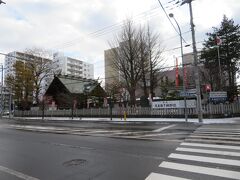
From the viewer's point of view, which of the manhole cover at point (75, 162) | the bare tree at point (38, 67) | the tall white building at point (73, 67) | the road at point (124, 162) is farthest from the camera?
the tall white building at point (73, 67)

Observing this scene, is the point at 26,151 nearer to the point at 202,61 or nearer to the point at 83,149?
the point at 83,149

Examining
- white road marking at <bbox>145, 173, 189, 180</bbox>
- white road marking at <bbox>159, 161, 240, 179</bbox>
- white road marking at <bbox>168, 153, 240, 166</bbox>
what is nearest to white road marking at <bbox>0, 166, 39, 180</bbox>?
white road marking at <bbox>145, 173, 189, 180</bbox>

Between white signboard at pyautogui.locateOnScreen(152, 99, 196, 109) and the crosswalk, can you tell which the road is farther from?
white signboard at pyautogui.locateOnScreen(152, 99, 196, 109)

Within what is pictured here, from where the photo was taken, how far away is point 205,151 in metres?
8.32

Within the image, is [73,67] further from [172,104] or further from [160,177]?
[160,177]

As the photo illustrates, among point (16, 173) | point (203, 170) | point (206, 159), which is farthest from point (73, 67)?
point (203, 170)

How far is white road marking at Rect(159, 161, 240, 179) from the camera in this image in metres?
5.67

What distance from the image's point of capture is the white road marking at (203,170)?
5.67 metres

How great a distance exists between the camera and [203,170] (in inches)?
240

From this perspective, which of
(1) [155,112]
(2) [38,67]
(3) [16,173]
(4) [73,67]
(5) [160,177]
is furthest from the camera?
(4) [73,67]

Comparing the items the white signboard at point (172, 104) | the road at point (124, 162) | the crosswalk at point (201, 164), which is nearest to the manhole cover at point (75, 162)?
the road at point (124, 162)

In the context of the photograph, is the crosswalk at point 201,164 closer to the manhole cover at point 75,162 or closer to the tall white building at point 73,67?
the manhole cover at point 75,162

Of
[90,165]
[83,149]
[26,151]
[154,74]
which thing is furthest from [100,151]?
[154,74]

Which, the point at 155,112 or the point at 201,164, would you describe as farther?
the point at 155,112
